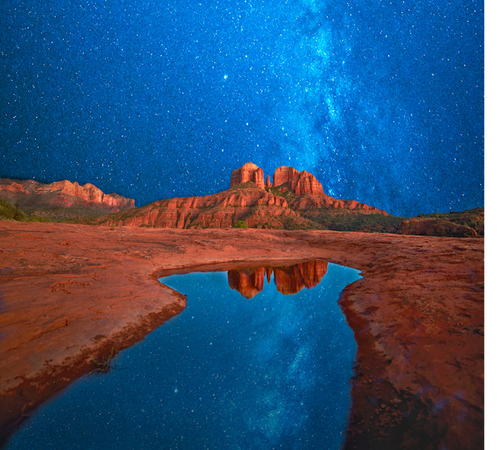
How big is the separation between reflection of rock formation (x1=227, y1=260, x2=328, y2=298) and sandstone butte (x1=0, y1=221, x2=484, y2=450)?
0.70 meters

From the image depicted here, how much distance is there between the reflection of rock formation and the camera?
11.7 meters

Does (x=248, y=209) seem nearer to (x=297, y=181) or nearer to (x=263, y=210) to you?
(x=263, y=210)

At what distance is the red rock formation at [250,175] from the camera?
132 meters

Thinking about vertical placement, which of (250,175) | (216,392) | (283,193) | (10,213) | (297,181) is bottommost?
(216,392)

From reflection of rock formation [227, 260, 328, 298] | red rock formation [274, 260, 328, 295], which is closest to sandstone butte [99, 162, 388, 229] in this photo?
red rock formation [274, 260, 328, 295]

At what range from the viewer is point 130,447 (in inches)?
131

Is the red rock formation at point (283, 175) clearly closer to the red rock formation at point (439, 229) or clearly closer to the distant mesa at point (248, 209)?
the distant mesa at point (248, 209)

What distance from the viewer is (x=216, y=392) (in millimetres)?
4418

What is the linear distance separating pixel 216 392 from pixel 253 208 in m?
85.1

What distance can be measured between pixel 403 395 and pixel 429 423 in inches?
27.3

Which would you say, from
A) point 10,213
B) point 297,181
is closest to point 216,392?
point 10,213

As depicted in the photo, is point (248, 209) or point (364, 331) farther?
point (248, 209)
